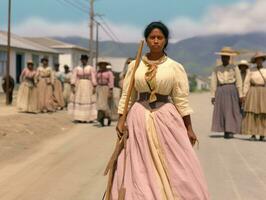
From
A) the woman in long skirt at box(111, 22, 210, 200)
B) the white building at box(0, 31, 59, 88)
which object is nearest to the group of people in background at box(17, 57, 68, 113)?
the woman in long skirt at box(111, 22, 210, 200)

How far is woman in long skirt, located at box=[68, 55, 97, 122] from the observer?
17.8 m

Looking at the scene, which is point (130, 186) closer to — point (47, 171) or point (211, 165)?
point (47, 171)

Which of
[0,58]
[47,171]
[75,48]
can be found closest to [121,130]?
[47,171]

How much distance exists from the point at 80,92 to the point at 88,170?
9163 mm

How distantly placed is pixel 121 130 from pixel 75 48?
223 ft

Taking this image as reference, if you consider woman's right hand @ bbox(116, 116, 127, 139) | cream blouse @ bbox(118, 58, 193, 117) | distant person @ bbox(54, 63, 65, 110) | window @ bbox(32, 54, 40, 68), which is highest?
window @ bbox(32, 54, 40, 68)

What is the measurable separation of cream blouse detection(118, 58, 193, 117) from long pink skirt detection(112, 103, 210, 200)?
0.09 metres

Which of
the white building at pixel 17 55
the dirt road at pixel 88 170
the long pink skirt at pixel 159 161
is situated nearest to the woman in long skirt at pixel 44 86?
the dirt road at pixel 88 170

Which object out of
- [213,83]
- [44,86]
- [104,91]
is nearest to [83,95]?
[104,91]

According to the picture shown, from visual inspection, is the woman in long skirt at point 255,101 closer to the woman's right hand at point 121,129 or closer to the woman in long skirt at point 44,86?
the woman's right hand at point 121,129

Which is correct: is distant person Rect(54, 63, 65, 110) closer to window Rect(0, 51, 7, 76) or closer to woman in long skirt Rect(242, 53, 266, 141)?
woman in long skirt Rect(242, 53, 266, 141)

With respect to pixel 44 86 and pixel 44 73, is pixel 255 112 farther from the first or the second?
pixel 44 86

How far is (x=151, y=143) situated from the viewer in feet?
17.4

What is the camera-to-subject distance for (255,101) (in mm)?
13914
